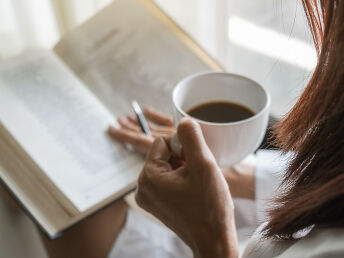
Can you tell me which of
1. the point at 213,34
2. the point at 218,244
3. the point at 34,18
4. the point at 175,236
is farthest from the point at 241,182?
the point at 34,18

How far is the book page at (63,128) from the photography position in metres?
0.62

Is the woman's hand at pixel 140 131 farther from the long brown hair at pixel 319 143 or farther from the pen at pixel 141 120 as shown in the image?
the long brown hair at pixel 319 143

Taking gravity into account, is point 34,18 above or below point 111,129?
above

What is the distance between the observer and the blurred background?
70 cm

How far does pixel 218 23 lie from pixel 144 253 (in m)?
0.49

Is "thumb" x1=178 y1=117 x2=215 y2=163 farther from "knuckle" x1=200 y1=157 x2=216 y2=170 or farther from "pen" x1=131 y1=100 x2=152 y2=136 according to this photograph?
"pen" x1=131 y1=100 x2=152 y2=136

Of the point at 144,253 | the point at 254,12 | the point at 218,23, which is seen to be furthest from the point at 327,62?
the point at 254,12

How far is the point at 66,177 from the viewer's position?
62 cm

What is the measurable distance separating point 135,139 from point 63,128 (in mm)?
111

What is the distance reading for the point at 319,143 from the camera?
0.39 meters

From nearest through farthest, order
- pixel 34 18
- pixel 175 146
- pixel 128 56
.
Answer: pixel 175 146, pixel 128 56, pixel 34 18

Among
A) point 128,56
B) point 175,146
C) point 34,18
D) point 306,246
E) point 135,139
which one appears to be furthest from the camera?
point 34,18

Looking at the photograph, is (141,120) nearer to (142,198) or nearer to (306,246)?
(142,198)

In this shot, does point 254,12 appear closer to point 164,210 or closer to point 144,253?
point 144,253
